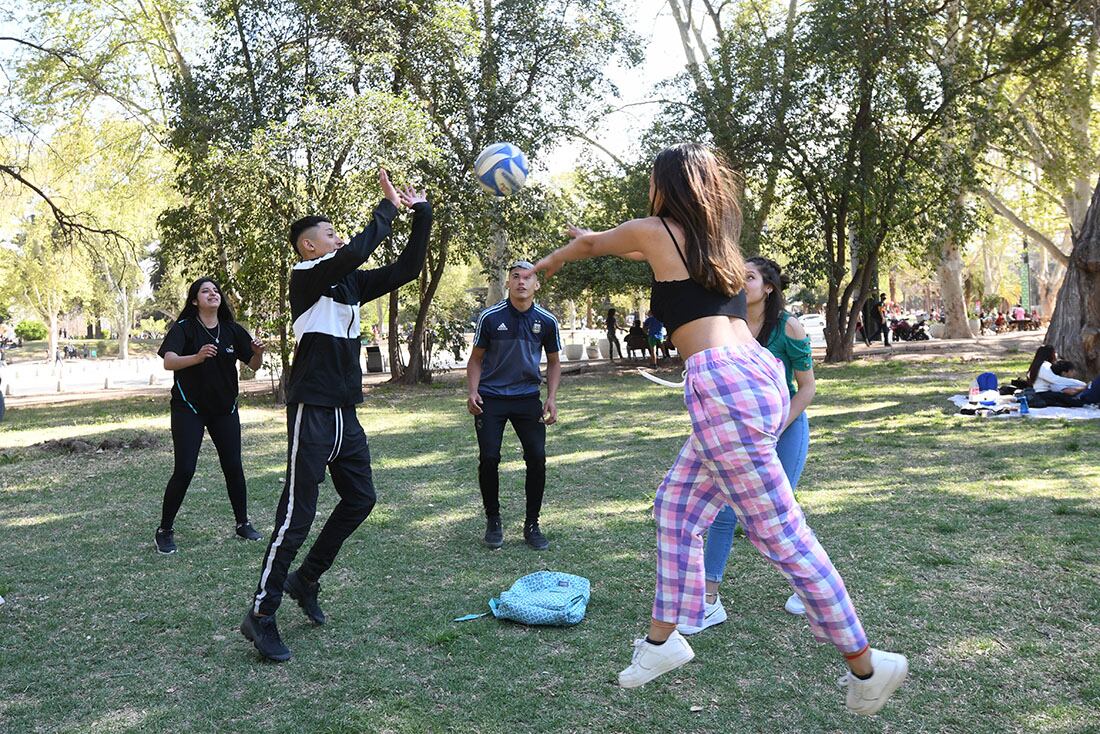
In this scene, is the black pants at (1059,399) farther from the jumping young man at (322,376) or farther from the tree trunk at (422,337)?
the tree trunk at (422,337)

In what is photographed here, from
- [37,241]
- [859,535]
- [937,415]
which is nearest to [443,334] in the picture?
[937,415]

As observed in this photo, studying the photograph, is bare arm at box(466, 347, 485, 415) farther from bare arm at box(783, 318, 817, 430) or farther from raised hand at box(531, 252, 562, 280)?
raised hand at box(531, 252, 562, 280)

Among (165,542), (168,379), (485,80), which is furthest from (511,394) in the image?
(168,379)

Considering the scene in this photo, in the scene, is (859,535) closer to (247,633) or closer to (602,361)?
(247,633)

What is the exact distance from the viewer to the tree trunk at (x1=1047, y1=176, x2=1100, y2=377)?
14.0 metres

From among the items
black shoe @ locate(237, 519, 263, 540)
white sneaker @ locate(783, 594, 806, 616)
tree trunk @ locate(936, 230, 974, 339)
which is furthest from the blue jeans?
tree trunk @ locate(936, 230, 974, 339)

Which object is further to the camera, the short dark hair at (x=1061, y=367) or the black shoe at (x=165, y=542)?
the short dark hair at (x=1061, y=367)

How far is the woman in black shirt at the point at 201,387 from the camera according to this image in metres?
6.14

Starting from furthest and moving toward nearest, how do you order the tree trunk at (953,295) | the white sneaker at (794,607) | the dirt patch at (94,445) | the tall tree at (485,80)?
the tree trunk at (953,295) → the tall tree at (485,80) → the dirt patch at (94,445) → the white sneaker at (794,607)

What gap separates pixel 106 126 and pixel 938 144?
2230 cm

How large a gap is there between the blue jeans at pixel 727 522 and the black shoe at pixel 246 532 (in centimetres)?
359

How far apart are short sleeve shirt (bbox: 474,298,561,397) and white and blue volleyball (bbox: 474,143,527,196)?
33.1 inches

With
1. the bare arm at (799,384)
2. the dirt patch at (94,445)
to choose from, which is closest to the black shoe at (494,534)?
the bare arm at (799,384)

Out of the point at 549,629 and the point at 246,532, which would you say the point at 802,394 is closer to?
the point at 549,629
